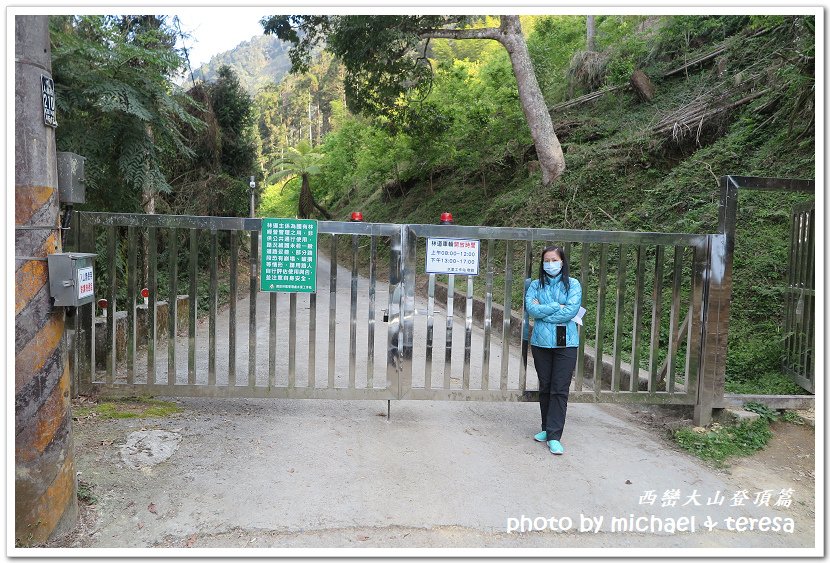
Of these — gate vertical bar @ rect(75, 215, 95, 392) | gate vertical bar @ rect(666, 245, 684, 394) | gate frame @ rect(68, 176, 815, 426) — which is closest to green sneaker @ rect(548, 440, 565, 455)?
gate frame @ rect(68, 176, 815, 426)

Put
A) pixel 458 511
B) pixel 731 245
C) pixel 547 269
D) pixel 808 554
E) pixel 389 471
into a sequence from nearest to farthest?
pixel 808 554
pixel 458 511
pixel 389 471
pixel 547 269
pixel 731 245

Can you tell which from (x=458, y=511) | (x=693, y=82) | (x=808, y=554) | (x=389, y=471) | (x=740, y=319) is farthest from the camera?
(x=693, y=82)

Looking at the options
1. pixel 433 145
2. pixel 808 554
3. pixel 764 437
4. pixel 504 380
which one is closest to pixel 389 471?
pixel 504 380

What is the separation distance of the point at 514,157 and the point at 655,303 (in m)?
13.6

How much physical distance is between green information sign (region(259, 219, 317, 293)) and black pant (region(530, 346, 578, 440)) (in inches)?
84.8

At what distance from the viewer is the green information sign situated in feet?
16.7

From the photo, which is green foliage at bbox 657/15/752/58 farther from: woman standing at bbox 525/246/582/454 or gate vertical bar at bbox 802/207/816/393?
woman standing at bbox 525/246/582/454

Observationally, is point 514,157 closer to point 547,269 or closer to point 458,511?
point 547,269

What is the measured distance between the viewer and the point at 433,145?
1828 cm

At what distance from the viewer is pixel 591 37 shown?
21.0 meters

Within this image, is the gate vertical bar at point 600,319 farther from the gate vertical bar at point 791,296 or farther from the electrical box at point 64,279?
the electrical box at point 64,279

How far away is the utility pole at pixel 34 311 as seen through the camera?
3225 mm

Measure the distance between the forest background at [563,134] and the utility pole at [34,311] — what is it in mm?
2869

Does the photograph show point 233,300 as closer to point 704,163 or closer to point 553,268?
point 553,268
